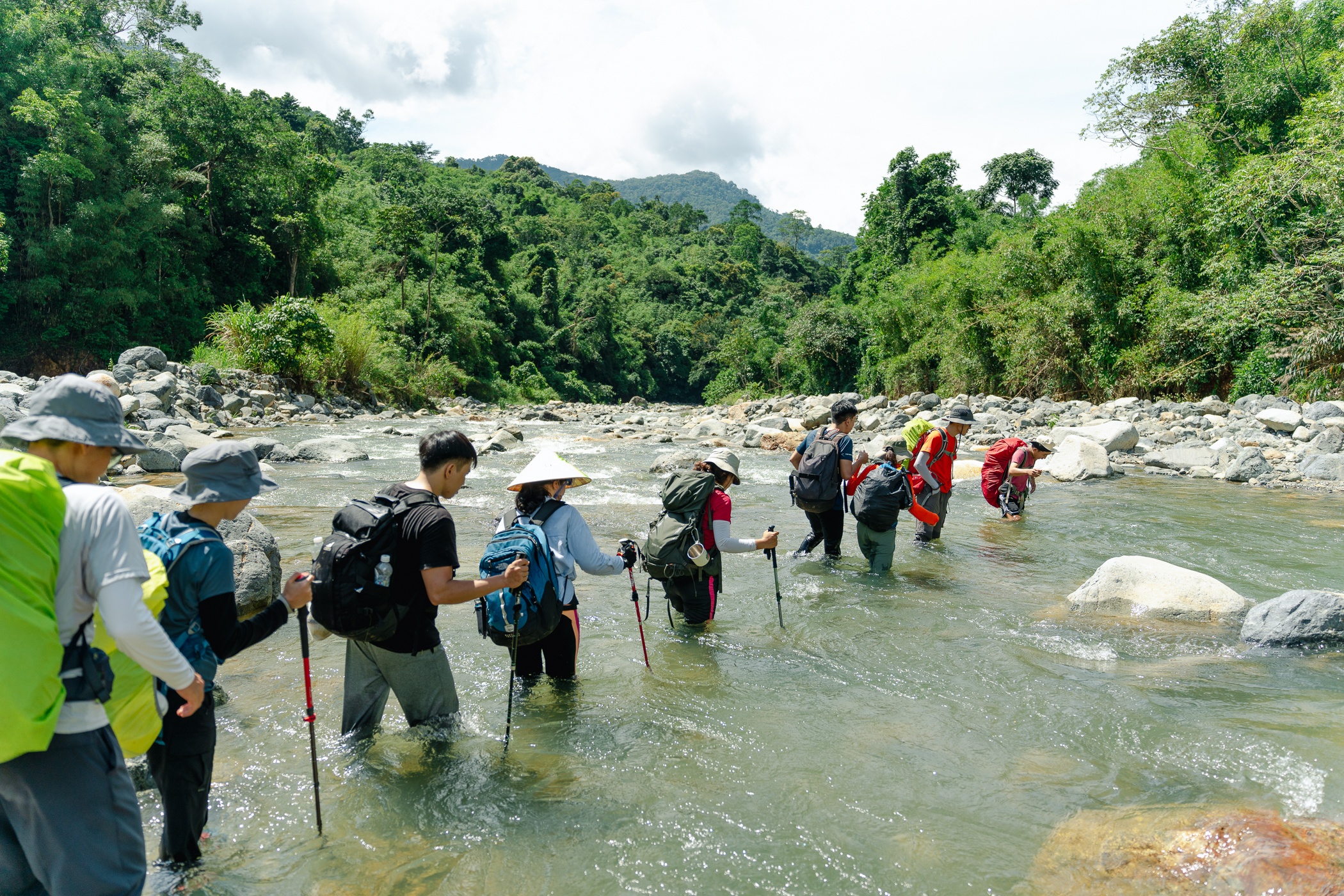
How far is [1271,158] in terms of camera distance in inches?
698

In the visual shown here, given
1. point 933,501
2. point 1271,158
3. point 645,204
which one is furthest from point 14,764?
point 645,204

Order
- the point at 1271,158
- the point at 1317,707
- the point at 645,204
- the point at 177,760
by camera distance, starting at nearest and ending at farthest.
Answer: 1. the point at 177,760
2. the point at 1317,707
3. the point at 1271,158
4. the point at 645,204

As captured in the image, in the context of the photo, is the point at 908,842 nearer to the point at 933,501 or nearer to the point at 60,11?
the point at 933,501

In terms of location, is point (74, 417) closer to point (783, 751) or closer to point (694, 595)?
point (783, 751)

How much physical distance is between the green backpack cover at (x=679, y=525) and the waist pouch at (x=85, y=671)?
10.9 feet

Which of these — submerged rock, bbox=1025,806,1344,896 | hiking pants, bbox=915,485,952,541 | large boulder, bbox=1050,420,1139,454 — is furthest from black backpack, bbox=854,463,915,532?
large boulder, bbox=1050,420,1139,454

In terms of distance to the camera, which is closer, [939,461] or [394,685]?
[394,685]

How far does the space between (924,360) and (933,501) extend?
29.0 meters

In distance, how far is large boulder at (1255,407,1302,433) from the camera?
1593 centimetres

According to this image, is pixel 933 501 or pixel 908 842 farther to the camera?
pixel 933 501

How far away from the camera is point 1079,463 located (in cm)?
1416

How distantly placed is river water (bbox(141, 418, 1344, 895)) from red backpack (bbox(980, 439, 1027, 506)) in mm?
2777

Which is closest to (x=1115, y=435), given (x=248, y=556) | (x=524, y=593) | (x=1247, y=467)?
(x=1247, y=467)

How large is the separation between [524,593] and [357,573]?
869 millimetres
